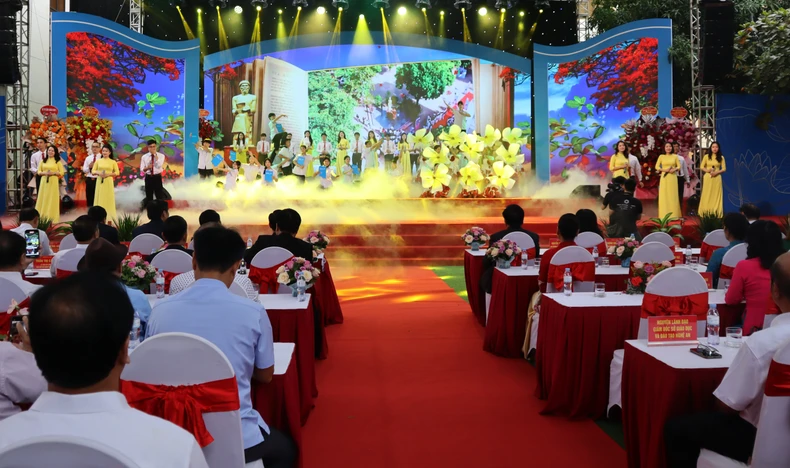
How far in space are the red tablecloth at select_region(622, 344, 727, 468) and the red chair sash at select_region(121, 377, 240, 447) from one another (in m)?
1.64

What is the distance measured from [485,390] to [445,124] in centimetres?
1234

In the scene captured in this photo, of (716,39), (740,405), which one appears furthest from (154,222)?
(716,39)

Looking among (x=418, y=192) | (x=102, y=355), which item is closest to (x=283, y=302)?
(x=102, y=355)

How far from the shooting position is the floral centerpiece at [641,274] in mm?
3812

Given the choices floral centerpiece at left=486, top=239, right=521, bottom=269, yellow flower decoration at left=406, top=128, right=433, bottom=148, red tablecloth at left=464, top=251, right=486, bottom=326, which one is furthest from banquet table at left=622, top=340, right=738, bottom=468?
yellow flower decoration at left=406, top=128, right=433, bottom=148

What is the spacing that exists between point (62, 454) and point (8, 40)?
38.0 ft

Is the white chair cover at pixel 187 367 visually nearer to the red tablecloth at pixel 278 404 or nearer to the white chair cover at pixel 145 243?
the red tablecloth at pixel 278 404

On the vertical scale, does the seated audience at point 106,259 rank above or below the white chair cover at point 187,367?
above

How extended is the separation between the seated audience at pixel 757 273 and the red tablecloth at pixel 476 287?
8.61ft

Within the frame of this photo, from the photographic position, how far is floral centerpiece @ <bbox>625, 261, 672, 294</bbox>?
3812 mm

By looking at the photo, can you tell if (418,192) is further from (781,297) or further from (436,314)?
(781,297)

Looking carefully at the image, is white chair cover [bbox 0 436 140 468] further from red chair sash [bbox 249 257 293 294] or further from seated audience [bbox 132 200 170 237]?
seated audience [bbox 132 200 170 237]

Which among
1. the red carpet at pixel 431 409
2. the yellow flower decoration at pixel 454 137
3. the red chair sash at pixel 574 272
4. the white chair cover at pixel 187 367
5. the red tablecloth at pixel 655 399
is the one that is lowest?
the red carpet at pixel 431 409

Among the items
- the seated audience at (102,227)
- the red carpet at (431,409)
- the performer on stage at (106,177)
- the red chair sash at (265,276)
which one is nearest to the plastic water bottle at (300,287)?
the red chair sash at (265,276)
